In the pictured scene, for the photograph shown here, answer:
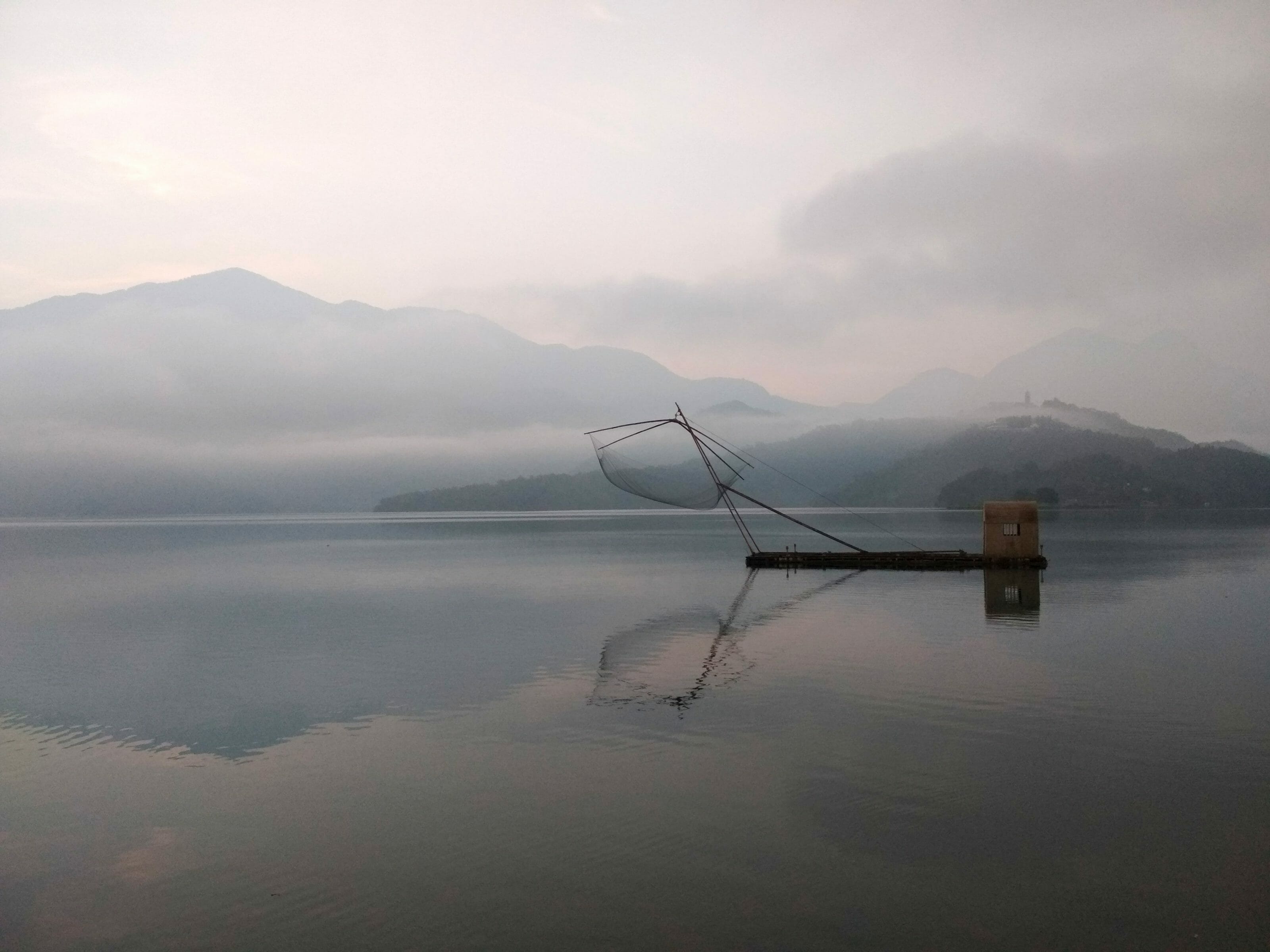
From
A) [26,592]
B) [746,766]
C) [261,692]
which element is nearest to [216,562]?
[26,592]

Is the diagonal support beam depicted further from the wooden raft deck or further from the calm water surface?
the calm water surface

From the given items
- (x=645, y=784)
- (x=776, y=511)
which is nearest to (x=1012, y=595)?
(x=776, y=511)

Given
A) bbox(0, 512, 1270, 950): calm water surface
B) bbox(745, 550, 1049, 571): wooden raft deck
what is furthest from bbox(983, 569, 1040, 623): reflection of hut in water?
bbox(0, 512, 1270, 950): calm water surface

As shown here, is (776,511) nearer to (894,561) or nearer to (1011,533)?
(894,561)

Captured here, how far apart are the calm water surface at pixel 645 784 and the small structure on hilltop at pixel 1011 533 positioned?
18.0 m

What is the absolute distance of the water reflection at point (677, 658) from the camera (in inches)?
794

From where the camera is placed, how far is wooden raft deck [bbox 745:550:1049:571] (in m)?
51.8

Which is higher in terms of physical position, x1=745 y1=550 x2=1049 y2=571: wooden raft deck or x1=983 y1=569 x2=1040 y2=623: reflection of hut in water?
x1=745 y1=550 x2=1049 y2=571: wooden raft deck

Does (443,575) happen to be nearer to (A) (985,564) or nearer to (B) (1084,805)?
(A) (985,564)

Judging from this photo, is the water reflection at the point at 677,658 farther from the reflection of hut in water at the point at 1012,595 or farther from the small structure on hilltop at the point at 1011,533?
the small structure on hilltop at the point at 1011,533

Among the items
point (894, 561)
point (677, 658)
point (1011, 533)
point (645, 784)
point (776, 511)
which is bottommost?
point (677, 658)

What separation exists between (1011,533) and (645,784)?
45.1 metres

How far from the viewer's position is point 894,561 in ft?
184

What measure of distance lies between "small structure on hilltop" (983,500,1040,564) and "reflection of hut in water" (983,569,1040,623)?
0.85 m
